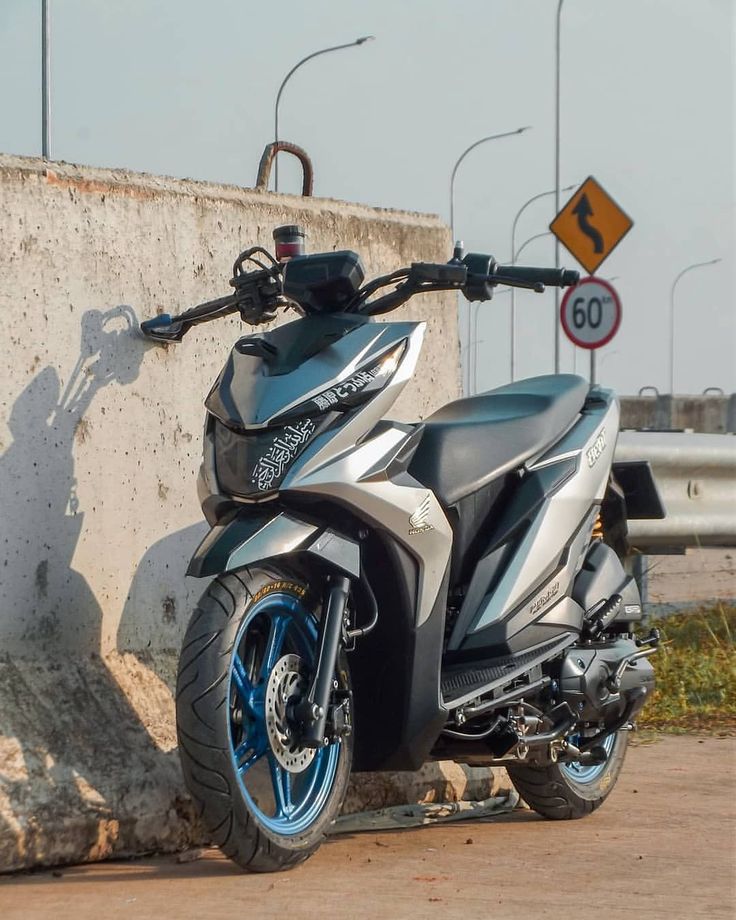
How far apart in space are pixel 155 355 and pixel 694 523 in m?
3.85

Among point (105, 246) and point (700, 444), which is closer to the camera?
point (105, 246)

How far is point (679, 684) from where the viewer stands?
7465 millimetres

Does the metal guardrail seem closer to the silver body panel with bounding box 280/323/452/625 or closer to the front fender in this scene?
the silver body panel with bounding box 280/323/452/625

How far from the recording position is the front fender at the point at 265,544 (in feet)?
13.1

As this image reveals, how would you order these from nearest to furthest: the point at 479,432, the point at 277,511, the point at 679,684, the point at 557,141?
the point at 277,511 → the point at 479,432 → the point at 679,684 → the point at 557,141

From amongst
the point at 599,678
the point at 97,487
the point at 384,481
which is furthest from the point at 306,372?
the point at 599,678

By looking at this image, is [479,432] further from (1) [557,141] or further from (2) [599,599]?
(1) [557,141]

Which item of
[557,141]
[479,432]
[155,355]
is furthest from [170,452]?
[557,141]

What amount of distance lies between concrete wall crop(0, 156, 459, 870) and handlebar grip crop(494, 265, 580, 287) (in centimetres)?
115

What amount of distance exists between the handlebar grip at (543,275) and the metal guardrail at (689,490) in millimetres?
3314

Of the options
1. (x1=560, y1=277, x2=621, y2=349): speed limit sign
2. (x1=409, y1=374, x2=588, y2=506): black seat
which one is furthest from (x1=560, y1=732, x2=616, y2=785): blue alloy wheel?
(x1=560, y1=277, x2=621, y2=349): speed limit sign

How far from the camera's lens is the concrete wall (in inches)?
177

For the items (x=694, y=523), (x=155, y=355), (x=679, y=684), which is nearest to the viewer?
(x=155, y=355)

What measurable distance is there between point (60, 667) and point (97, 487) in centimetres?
53
